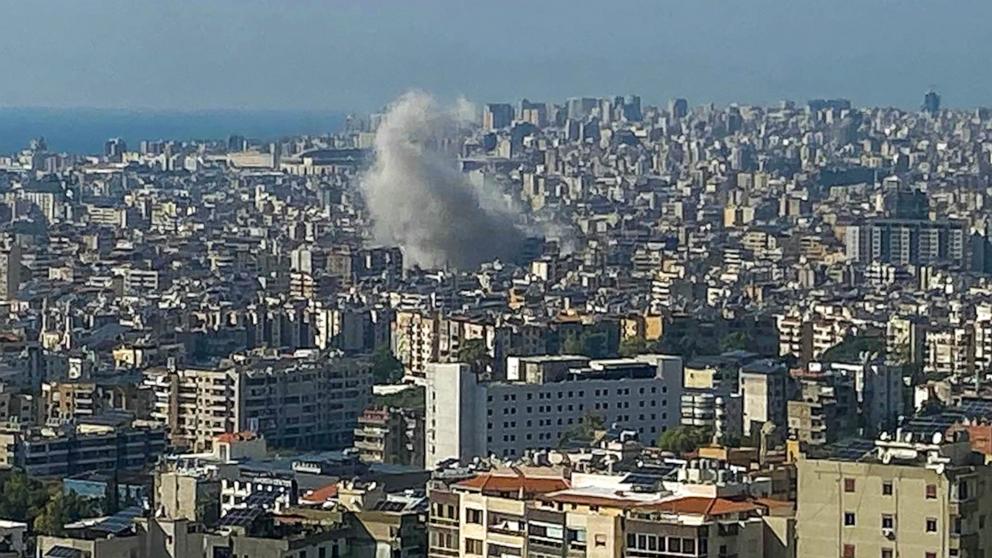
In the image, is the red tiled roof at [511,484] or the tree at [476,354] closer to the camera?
the red tiled roof at [511,484]

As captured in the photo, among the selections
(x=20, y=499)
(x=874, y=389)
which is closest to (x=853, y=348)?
(x=874, y=389)

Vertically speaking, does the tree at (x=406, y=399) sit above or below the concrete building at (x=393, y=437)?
above

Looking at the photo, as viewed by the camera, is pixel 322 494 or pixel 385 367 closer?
pixel 322 494

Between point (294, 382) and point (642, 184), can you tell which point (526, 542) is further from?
point (642, 184)

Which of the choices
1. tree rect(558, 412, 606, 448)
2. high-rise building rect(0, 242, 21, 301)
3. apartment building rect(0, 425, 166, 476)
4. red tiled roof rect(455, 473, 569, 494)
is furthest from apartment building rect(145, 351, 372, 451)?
high-rise building rect(0, 242, 21, 301)

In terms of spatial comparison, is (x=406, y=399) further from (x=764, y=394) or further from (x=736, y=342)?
(x=736, y=342)

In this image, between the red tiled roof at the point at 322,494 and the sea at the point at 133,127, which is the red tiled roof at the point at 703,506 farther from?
the sea at the point at 133,127

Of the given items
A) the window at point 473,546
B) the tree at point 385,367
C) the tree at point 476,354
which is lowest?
the window at point 473,546

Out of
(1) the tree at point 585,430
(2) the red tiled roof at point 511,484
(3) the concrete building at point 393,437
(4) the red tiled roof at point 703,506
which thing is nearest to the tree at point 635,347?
(1) the tree at point 585,430
